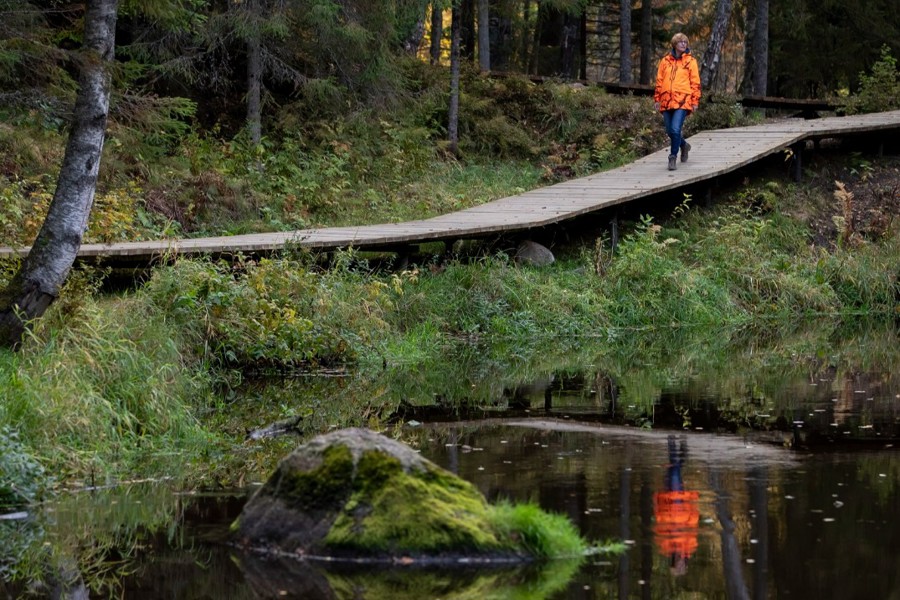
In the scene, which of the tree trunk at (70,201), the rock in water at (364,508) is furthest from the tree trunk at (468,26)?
the rock in water at (364,508)

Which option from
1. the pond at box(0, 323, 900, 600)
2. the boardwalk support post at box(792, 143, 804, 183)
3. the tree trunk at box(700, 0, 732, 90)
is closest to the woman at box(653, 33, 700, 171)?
the boardwalk support post at box(792, 143, 804, 183)

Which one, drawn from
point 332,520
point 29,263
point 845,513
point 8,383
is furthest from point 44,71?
point 845,513

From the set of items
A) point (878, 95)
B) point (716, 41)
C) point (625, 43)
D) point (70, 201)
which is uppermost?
point (625, 43)

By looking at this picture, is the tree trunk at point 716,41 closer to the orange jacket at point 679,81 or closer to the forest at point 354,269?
the forest at point 354,269

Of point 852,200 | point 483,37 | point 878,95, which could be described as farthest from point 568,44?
point 852,200

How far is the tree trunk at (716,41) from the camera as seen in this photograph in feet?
95.6

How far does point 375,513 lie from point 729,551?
209 centimetres

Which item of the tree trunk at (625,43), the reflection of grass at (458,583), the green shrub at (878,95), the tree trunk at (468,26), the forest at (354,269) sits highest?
the tree trunk at (468,26)

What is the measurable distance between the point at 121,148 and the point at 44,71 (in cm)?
553

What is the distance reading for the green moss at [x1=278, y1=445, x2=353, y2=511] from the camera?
7418 millimetres

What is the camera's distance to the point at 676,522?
26.2ft

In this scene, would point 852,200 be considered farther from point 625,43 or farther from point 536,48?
point 536,48

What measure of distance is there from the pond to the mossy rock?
206mm

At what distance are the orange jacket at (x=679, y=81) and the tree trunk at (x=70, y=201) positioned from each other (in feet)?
36.1
